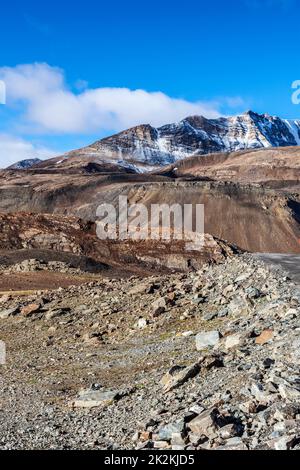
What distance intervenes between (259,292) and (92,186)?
94.2 metres

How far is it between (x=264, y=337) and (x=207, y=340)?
1837mm

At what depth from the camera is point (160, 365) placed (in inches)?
521

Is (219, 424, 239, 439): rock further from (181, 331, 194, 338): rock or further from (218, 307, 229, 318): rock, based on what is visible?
(218, 307, 229, 318): rock

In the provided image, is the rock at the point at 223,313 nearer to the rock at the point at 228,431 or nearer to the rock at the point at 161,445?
the rock at the point at 161,445

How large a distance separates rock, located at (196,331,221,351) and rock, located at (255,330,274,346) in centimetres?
140

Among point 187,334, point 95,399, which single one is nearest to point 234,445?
point 95,399

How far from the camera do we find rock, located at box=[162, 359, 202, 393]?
35.7 ft

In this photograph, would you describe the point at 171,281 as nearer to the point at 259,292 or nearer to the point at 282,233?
the point at 259,292

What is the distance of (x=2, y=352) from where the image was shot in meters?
17.0

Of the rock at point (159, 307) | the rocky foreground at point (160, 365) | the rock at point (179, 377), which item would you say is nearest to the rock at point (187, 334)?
the rocky foreground at point (160, 365)

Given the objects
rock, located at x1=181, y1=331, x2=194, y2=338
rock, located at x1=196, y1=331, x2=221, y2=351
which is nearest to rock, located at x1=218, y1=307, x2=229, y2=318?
rock, located at x1=181, y1=331, x2=194, y2=338

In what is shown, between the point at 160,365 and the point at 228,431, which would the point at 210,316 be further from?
the point at 228,431

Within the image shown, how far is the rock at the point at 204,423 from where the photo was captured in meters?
8.19
